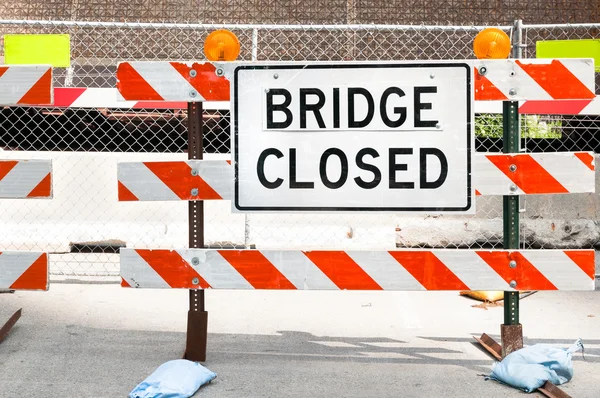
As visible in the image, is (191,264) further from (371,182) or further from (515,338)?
(515,338)

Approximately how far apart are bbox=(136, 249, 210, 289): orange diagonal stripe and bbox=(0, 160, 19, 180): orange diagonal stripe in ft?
2.92

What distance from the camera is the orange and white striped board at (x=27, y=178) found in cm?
434

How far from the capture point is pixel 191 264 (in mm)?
4219

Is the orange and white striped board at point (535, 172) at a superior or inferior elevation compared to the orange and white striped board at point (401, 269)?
superior

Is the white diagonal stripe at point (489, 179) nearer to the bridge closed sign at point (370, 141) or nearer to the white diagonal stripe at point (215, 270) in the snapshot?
the bridge closed sign at point (370, 141)

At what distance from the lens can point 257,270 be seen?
4184 mm

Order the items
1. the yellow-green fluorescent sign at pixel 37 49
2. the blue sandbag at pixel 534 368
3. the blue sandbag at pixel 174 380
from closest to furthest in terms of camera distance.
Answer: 1. the blue sandbag at pixel 174 380
2. the blue sandbag at pixel 534 368
3. the yellow-green fluorescent sign at pixel 37 49

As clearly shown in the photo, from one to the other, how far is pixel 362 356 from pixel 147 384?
52.2 inches

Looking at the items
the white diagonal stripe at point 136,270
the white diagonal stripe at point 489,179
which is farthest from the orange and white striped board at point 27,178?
the white diagonal stripe at point 489,179

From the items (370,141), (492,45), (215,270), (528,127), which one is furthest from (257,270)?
(528,127)

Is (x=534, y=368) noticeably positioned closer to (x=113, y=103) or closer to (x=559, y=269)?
(x=559, y=269)

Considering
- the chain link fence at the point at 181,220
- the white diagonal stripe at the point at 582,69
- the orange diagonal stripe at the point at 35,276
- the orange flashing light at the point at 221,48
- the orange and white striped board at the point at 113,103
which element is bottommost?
the orange diagonal stripe at the point at 35,276

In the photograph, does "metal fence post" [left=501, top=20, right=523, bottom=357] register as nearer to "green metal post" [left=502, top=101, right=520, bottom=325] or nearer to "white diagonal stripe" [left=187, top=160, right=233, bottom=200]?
"green metal post" [left=502, top=101, right=520, bottom=325]

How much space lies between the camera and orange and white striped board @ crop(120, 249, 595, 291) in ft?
13.6
